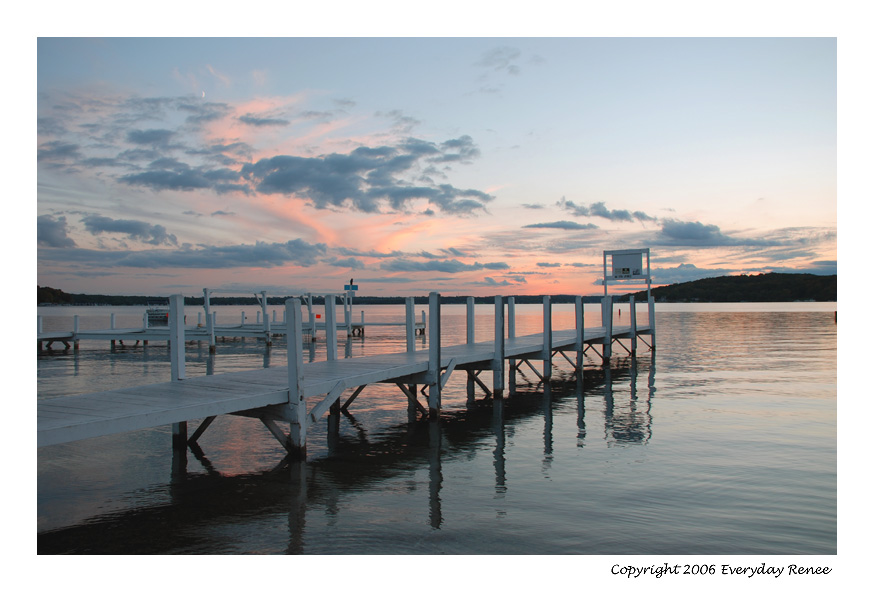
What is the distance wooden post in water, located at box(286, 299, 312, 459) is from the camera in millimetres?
8703

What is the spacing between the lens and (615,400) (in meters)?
15.1

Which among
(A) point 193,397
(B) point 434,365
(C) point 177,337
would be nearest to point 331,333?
(B) point 434,365

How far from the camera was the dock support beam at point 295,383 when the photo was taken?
8703mm

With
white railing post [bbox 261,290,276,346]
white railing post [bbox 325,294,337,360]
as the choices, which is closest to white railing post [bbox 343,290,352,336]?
white railing post [bbox 261,290,276,346]

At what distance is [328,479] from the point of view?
26.8ft

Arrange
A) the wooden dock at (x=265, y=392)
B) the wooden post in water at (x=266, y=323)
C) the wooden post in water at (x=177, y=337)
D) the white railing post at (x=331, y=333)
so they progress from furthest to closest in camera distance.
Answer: the wooden post in water at (x=266, y=323)
the white railing post at (x=331, y=333)
the wooden post in water at (x=177, y=337)
the wooden dock at (x=265, y=392)

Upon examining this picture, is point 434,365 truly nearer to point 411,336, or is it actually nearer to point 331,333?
point 331,333

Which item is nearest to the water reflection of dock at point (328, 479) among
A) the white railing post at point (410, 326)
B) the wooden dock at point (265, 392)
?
the wooden dock at point (265, 392)

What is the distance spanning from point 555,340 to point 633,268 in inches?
385

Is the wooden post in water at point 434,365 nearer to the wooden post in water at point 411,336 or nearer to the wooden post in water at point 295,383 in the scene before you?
the wooden post in water at point 411,336

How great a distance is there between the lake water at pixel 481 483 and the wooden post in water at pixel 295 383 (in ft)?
1.18

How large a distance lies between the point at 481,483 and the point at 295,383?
306 cm

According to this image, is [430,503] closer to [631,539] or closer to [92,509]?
[631,539]
